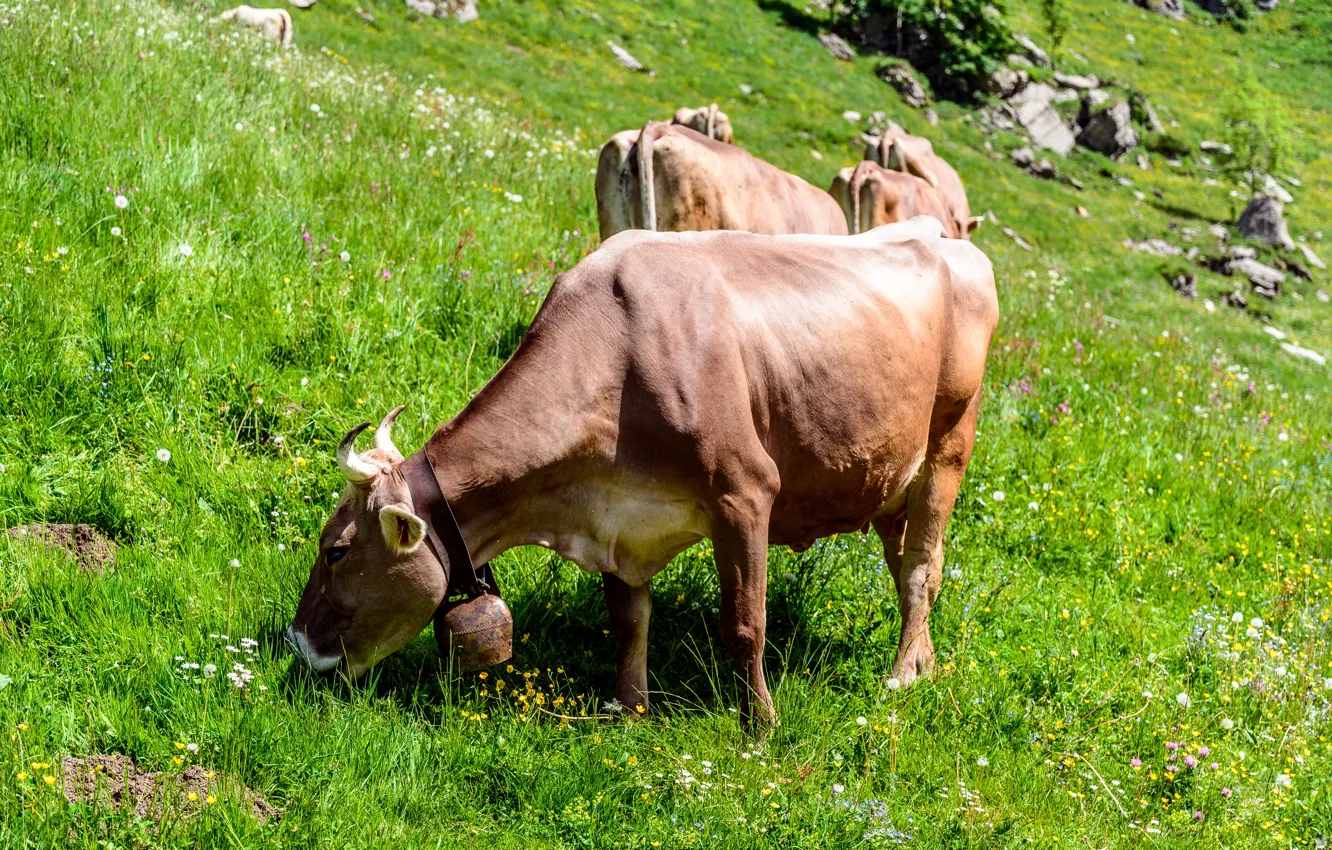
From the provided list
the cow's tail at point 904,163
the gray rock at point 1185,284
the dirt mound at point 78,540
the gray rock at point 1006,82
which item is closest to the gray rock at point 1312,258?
the gray rock at point 1185,284

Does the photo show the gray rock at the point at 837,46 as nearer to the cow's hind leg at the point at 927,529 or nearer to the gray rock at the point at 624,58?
the gray rock at the point at 624,58

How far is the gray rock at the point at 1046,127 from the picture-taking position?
126ft

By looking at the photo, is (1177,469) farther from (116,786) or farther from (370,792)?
(116,786)

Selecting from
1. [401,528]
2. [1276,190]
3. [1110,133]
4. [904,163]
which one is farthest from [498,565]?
[1276,190]

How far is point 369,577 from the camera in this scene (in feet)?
14.9

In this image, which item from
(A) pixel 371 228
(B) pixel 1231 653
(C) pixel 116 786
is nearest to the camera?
(C) pixel 116 786

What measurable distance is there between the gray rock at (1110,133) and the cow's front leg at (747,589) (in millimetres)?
39543

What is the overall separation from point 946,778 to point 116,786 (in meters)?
3.39

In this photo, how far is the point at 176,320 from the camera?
23.0 feet

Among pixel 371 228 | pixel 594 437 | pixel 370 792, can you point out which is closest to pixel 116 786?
pixel 370 792

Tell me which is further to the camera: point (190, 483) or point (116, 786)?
point (190, 483)

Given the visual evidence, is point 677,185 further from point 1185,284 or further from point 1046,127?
point 1046,127

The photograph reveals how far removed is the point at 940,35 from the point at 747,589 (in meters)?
40.9

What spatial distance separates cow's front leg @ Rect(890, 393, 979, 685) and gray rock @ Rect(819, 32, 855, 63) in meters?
35.9
